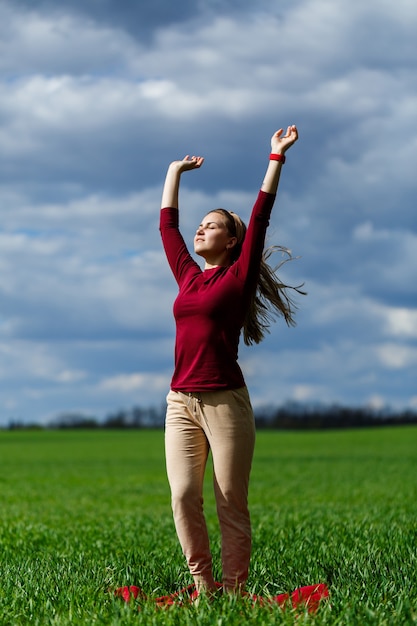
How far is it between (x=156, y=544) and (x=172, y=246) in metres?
4.74

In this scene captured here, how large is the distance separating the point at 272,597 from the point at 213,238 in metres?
2.72

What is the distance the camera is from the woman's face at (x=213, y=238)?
6359 millimetres

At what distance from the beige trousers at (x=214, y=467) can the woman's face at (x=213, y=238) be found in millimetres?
1114

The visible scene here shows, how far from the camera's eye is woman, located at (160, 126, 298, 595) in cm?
600

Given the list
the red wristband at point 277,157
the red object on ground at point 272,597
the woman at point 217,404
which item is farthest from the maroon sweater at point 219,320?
the red object on ground at point 272,597

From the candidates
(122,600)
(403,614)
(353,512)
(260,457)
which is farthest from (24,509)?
(260,457)

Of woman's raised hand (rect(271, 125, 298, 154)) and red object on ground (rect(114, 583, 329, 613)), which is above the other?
woman's raised hand (rect(271, 125, 298, 154))

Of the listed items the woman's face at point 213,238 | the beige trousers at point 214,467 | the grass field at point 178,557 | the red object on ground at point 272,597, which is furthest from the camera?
the woman's face at point 213,238

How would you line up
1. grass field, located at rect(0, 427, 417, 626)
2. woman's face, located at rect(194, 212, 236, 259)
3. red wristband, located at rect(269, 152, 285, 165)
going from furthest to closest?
woman's face, located at rect(194, 212, 236, 259), red wristband, located at rect(269, 152, 285, 165), grass field, located at rect(0, 427, 417, 626)

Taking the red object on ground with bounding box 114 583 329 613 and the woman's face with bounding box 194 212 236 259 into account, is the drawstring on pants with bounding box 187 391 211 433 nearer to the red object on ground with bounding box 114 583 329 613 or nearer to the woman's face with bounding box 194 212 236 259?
the woman's face with bounding box 194 212 236 259

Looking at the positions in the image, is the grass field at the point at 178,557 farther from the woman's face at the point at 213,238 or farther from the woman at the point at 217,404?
the woman's face at the point at 213,238

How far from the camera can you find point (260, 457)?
1700 inches

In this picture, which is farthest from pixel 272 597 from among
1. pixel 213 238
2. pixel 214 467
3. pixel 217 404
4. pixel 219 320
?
pixel 213 238

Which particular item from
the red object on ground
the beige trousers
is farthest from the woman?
the red object on ground
